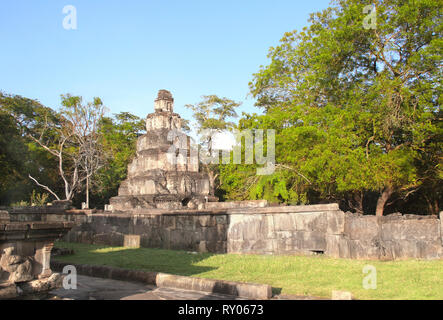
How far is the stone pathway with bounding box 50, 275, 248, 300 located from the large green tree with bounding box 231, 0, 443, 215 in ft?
36.2

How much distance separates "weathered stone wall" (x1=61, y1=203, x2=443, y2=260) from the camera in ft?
24.0

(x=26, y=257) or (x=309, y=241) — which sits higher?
(x=26, y=257)

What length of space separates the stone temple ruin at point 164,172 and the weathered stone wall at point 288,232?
4.28 metres

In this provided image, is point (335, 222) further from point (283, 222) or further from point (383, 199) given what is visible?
point (383, 199)

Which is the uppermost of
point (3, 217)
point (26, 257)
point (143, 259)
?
point (3, 217)

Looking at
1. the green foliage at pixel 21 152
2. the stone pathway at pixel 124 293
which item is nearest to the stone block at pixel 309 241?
the stone pathway at pixel 124 293

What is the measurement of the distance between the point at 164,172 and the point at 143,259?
27.9 ft

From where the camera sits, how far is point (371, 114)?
15.2 metres

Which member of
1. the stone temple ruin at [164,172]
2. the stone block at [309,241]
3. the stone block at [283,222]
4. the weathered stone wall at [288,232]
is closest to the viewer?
the weathered stone wall at [288,232]

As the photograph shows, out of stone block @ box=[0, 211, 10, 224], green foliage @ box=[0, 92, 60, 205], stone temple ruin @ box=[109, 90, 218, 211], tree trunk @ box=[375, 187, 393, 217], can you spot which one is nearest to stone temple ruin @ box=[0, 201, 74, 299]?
stone block @ box=[0, 211, 10, 224]

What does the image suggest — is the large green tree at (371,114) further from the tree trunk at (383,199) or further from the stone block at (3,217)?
the stone block at (3,217)

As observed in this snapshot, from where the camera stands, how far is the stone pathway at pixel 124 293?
509cm

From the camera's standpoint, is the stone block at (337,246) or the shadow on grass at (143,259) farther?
the stone block at (337,246)

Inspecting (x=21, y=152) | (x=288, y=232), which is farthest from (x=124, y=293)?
(x=21, y=152)
